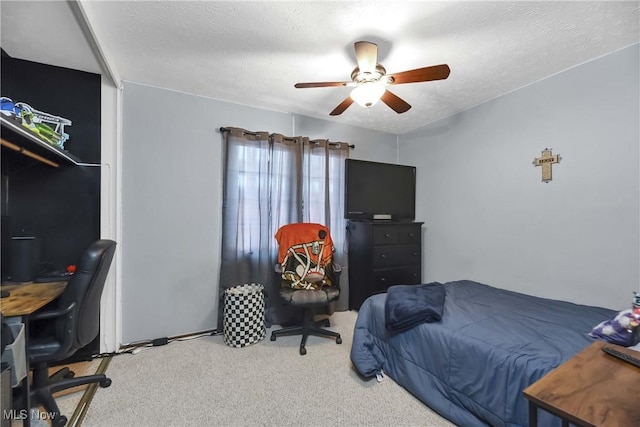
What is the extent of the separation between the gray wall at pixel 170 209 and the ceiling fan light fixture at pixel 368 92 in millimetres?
1507

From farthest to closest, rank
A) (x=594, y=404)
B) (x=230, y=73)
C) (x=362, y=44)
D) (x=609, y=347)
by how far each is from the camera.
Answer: (x=230, y=73) → (x=362, y=44) → (x=609, y=347) → (x=594, y=404)

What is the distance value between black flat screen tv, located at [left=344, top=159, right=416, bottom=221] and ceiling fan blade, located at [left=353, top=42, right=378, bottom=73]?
1.45 m

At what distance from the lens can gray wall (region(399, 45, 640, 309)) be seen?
6.52 feet

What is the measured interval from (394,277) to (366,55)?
242 cm

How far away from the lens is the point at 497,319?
173 cm

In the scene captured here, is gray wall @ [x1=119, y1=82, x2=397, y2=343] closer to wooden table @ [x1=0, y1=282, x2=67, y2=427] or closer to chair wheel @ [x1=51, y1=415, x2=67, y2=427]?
wooden table @ [x1=0, y1=282, x2=67, y2=427]

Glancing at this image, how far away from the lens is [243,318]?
8.05 ft

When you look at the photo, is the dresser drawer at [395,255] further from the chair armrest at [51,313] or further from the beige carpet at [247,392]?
the chair armrest at [51,313]

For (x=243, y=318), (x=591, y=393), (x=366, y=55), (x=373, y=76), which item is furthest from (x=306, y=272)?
(x=591, y=393)

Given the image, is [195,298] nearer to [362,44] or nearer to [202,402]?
[202,402]

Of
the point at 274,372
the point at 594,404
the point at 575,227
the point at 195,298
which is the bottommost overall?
the point at 274,372

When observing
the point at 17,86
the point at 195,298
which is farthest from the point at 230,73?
the point at 195,298

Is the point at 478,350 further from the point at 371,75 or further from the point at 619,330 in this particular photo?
the point at 371,75

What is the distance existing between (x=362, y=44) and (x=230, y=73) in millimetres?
1265
